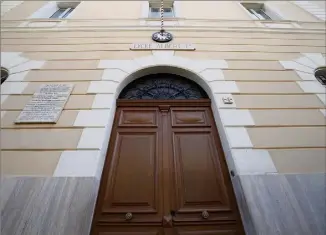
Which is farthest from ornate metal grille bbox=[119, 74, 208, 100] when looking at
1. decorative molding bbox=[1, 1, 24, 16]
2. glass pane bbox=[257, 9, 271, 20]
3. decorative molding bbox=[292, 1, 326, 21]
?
decorative molding bbox=[1, 1, 24, 16]

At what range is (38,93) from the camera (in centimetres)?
382

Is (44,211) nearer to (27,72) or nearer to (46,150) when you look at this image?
(46,150)

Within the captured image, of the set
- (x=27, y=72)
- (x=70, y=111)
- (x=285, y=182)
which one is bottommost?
(x=285, y=182)

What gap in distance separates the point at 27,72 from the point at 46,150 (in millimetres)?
2188

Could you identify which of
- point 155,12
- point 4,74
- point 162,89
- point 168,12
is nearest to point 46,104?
point 4,74

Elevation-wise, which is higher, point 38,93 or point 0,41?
point 0,41

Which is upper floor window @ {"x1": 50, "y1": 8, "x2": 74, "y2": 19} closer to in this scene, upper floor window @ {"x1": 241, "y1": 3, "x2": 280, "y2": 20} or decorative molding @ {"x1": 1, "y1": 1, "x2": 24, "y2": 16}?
decorative molding @ {"x1": 1, "y1": 1, "x2": 24, "y2": 16}

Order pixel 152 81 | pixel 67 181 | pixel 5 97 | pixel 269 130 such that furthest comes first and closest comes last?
pixel 152 81, pixel 5 97, pixel 269 130, pixel 67 181

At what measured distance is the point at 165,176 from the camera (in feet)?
10.2

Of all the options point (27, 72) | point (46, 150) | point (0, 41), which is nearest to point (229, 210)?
point (46, 150)

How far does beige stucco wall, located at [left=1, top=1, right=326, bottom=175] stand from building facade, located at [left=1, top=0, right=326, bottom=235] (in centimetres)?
3

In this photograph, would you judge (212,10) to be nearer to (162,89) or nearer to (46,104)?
(162,89)

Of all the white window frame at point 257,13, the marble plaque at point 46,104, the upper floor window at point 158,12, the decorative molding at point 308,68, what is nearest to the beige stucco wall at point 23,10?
the upper floor window at point 158,12

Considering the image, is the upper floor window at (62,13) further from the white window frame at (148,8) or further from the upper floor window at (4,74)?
the upper floor window at (4,74)
